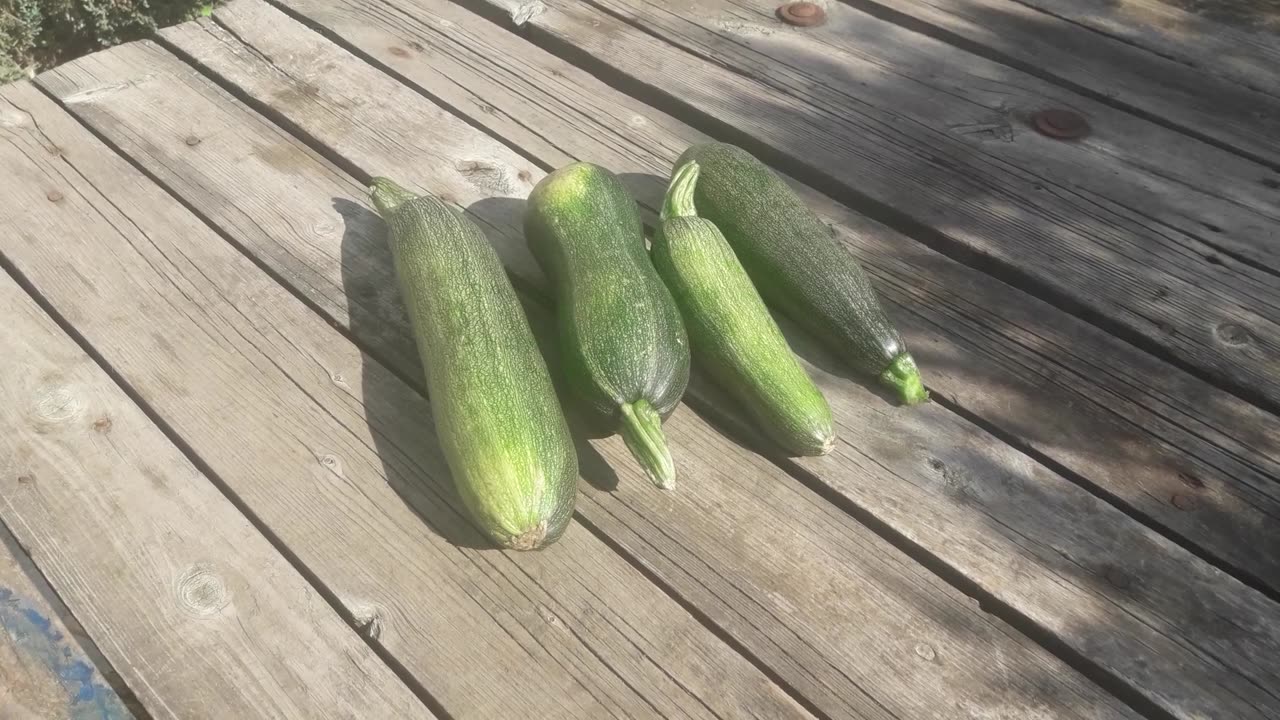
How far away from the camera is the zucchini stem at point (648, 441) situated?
1912 mm

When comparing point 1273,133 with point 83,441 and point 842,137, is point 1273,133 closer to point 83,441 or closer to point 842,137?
point 842,137

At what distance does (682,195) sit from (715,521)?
2.84ft

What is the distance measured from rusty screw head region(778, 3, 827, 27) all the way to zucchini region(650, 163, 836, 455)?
1.58m

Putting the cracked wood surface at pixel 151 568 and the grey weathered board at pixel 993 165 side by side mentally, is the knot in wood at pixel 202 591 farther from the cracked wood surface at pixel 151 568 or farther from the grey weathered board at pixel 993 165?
the grey weathered board at pixel 993 165

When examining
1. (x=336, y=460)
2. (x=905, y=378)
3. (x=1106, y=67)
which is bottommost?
(x=336, y=460)

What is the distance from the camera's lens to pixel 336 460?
6.90 feet

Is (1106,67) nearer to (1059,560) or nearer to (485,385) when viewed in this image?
(1059,560)

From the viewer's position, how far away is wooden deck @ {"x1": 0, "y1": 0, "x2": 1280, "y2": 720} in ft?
5.93

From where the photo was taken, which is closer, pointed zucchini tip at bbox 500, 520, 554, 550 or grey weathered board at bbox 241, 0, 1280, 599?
pointed zucchini tip at bbox 500, 520, 554, 550

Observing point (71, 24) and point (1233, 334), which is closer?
point (1233, 334)

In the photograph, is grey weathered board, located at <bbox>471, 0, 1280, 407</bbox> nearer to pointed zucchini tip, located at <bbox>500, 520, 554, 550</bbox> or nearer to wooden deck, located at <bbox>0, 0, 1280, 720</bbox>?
wooden deck, located at <bbox>0, 0, 1280, 720</bbox>

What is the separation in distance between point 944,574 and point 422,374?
129 centimetres

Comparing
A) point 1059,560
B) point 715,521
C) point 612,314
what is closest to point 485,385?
point 612,314

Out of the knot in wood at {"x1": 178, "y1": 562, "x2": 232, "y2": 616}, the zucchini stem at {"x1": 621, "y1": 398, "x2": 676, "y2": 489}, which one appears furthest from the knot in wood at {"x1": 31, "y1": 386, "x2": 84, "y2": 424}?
the zucchini stem at {"x1": 621, "y1": 398, "x2": 676, "y2": 489}
